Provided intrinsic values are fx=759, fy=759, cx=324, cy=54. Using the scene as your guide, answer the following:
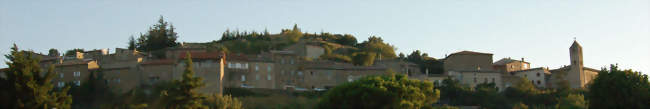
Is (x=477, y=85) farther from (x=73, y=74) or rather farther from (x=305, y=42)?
(x=73, y=74)

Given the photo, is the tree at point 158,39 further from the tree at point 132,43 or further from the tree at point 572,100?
the tree at point 572,100

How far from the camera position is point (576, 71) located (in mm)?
78375

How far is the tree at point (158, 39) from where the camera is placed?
80500mm

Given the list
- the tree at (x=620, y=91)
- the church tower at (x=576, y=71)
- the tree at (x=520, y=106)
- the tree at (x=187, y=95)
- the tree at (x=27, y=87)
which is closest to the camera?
the tree at (x=27, y=87)

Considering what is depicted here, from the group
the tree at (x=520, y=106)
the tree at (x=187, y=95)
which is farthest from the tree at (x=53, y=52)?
the tree at (x=520, y=106)

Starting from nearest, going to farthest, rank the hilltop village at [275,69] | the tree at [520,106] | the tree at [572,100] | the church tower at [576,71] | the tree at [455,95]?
1. the hilltop village at [275,69]
2. the tree at [572,100]
3. the tree at [520,106]
4. the tree at [455,95]
5. the church tower at [576,71]

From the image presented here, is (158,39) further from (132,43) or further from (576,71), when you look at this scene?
(576,71)

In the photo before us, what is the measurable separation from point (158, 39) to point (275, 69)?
1894cm

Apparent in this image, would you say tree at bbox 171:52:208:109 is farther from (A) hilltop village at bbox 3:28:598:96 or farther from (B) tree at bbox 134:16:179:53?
(B) tree at bbox 134:16:179:53

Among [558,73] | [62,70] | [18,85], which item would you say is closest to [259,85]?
[62,70]

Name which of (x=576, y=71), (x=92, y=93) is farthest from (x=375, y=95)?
(x=576, y=71)

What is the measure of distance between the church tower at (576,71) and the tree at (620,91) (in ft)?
89.5

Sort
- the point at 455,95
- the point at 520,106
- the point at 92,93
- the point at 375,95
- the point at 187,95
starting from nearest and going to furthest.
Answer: the point at 187,95 < the point at 375,95 < the point at 92,93 < the point at 520,106 < the point at 455,95

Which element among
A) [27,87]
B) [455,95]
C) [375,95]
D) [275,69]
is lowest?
[455,95]
